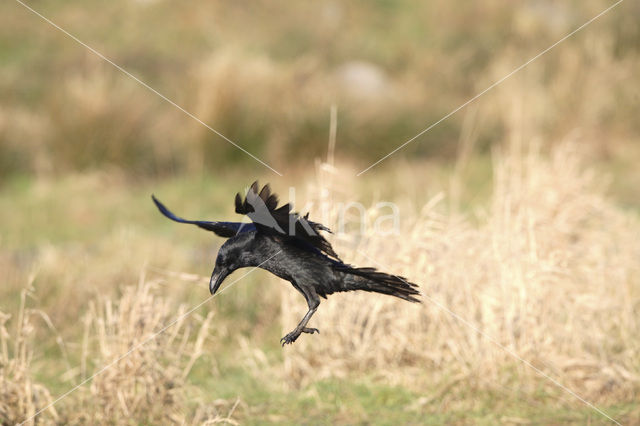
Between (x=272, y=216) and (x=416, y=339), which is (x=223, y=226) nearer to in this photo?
(x=272, y=216)

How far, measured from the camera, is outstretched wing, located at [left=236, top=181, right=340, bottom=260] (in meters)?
2.50

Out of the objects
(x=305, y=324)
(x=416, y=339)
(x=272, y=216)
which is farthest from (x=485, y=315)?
(x=272, y=216)

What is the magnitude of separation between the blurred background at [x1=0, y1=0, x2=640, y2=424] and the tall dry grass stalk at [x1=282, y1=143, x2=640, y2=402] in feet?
0.06

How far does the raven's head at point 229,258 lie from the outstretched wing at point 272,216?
87 millimetres

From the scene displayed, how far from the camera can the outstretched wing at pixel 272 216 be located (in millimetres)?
2498

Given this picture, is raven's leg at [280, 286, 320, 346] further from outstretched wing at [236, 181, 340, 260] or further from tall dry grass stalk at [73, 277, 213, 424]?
tall dry grass stalk at [73, 277, 213, 424]

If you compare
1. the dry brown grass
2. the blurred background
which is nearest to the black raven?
the blurred background

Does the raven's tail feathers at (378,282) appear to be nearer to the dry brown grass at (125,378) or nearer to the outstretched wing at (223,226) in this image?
the outstretched wing at (223,226)

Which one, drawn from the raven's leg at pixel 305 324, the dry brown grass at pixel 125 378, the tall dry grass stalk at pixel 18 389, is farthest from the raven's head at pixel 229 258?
the tall dry grass stalk at pixel 18 389

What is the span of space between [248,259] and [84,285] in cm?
475

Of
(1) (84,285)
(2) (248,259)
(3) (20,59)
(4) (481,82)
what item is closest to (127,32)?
(3) (20,59)

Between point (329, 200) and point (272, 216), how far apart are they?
2.90 metres

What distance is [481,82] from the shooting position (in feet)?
53.6

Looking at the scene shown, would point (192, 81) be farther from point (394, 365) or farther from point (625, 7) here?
point (625, 7)
